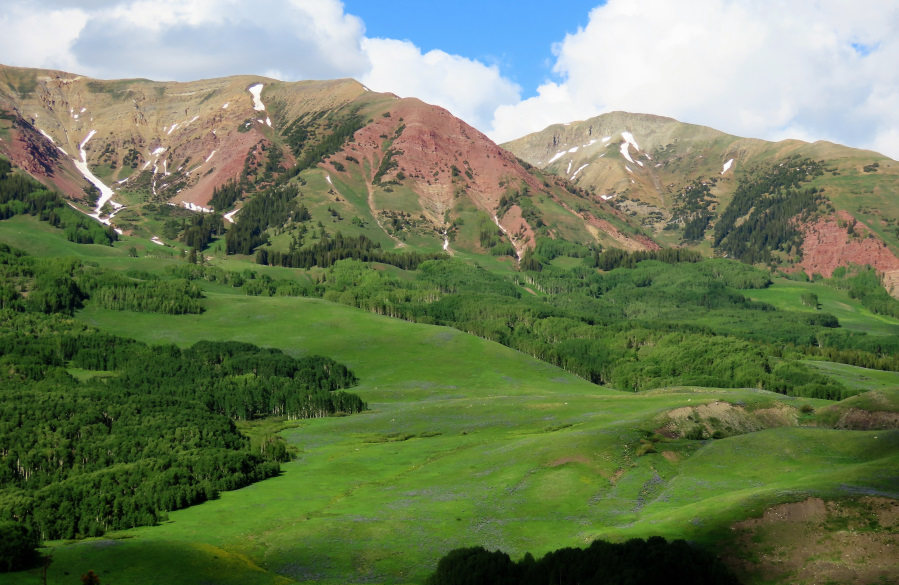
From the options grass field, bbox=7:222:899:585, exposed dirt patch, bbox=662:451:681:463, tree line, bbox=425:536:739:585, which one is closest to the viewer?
tree line, bbox=425:536:739:585

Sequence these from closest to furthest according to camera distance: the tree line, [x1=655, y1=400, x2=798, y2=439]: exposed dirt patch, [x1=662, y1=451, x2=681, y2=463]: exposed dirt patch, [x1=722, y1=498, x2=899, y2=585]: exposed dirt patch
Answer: the tree line
[x1=722, y1=498, x2=899, y2=585]: exposed dirt patch
[x1=662, y1=451, x2=681, y2=463]: exposed dirt patch
[x1=655, y1=400, x2=798, y2=439]: exposed dirt patch

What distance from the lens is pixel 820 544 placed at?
65.8 metres

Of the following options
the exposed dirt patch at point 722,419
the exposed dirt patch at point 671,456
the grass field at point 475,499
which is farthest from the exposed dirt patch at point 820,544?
the exposed dirt patch at point 722,419

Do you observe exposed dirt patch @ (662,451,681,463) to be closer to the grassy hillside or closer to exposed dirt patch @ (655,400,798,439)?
the grassy hillside

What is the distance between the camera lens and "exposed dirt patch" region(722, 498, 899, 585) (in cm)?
6150

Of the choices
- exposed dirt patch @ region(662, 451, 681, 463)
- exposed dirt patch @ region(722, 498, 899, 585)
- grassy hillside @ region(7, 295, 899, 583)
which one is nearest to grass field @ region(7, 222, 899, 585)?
grassy hillside @ region(7, 295, 899, 583)

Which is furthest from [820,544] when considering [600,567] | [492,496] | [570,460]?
[570,460]

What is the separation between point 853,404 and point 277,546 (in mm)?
92983

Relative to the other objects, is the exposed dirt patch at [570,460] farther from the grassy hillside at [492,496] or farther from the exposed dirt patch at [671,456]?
the exposed dirt patch at [671,456]

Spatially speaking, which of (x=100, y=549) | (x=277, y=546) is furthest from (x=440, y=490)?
(x=100, y=549)

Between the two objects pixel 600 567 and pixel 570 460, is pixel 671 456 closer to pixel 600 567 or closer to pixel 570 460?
pixel 570 460

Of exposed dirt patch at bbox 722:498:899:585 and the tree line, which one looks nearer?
the tree line

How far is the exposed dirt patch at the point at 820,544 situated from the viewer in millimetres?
61500

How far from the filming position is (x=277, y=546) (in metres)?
79.0
